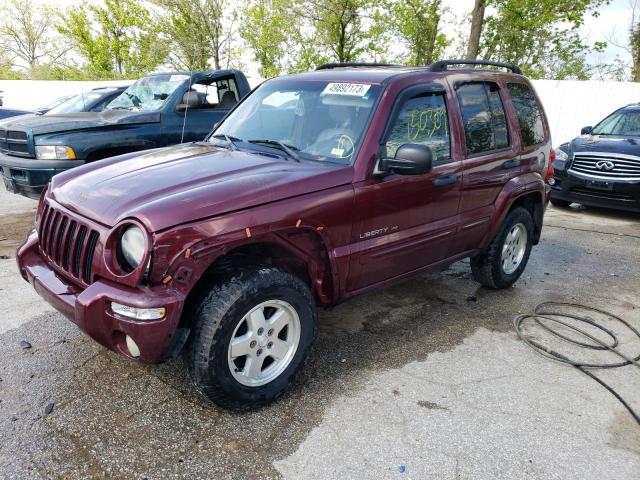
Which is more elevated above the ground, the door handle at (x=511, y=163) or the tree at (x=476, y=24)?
the tree at (x=476, y=24)

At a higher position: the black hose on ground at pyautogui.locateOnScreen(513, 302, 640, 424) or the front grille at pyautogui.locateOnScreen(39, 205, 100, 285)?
the front grille at pyautogui.locateOnScreen(39, 205, 100, 285)

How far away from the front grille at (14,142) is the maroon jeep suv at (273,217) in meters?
3.56

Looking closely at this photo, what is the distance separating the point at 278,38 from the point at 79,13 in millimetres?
15707

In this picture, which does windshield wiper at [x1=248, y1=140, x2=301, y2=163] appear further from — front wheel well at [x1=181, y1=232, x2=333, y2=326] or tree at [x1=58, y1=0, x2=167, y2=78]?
tree at [x1=58, y1=0, x2=167, y2=78]

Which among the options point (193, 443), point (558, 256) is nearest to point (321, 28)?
point (558, 256)

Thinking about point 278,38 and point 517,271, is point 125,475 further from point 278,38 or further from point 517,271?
point 278,38

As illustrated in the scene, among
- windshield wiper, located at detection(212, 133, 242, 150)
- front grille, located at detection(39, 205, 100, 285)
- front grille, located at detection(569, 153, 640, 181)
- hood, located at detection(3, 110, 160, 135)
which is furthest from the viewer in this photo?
front grille, located at detection(569, 153, 640, 181)

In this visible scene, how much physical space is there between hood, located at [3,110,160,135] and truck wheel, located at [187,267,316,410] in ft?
14.9

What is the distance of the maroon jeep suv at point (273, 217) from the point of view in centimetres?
238

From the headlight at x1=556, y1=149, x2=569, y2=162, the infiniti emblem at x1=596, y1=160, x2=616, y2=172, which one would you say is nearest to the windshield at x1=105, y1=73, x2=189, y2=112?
the headlight at x1=556, y1=149, x2=569, y2=162

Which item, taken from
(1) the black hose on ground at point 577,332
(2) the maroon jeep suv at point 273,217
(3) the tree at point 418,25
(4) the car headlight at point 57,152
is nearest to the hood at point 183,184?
(2) the maroon jeep suv at point 273,217

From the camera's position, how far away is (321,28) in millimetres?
21828

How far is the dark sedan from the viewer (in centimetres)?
748

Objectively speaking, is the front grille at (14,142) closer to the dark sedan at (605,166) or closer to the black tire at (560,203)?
the dark sedan at (605,166)
